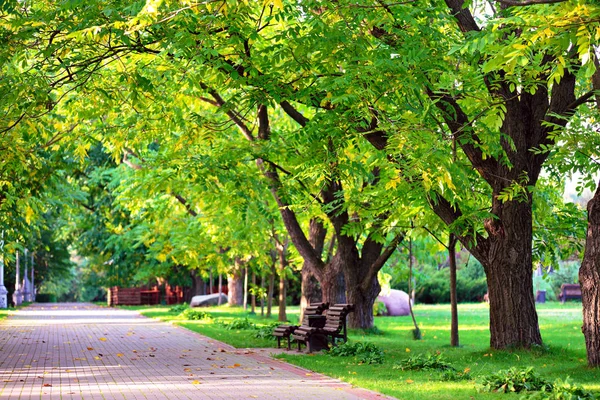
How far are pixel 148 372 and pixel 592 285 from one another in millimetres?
7302

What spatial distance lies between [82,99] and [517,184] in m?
8.62

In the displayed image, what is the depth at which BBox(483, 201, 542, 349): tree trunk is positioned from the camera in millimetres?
15133

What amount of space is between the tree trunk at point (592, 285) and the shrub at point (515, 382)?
2.30 meters

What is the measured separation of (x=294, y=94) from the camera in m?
14.9

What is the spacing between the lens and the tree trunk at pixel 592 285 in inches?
496

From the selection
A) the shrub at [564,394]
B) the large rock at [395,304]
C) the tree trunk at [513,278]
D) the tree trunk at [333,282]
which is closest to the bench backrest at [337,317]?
the tree trunk at [513,278]

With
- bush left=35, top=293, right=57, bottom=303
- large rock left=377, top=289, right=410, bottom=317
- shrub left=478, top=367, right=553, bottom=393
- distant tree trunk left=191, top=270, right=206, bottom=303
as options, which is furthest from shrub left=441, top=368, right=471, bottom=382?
bush left=35, top=293, right=57, bottom=303

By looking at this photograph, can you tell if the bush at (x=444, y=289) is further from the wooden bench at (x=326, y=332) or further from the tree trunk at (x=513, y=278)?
the tree trunk at (x=513, y=278)

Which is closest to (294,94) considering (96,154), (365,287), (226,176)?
(226,176)

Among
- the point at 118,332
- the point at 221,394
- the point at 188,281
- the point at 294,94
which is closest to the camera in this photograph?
the point at 221,394

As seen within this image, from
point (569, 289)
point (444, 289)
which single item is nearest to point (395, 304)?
point (444, 289)

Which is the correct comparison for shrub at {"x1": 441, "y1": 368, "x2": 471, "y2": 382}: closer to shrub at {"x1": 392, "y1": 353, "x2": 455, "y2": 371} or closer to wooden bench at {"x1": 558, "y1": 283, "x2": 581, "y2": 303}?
shrub at {"x1": 392, "y1": 353, "x2": 455, "y2": 371}

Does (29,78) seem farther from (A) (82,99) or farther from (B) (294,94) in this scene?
(B) (294,94)

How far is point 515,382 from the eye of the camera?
35.1 feet
